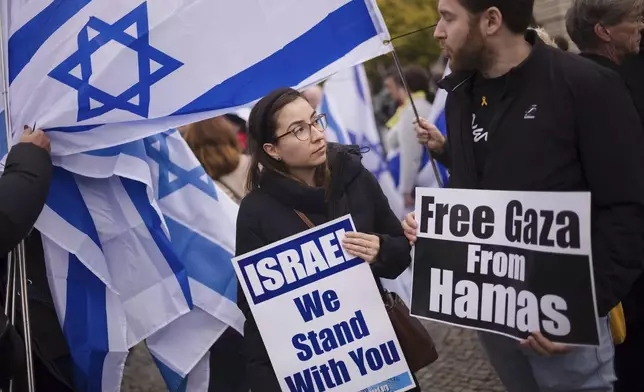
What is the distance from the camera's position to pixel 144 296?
292cm

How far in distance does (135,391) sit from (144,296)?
6.93ft

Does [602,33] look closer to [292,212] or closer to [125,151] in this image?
[292,212]

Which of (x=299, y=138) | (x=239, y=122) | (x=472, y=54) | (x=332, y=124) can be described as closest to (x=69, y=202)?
(x=299, y=138)

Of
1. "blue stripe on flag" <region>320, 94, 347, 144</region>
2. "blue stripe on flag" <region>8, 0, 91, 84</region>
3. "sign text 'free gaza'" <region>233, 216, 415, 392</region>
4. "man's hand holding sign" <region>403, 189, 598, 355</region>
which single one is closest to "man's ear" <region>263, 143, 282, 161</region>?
"sign text 'free gaza'" <region>233, 216, 415, 392</region>

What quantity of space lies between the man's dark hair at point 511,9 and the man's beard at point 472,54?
2.0 inches

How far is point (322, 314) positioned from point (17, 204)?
103 cm

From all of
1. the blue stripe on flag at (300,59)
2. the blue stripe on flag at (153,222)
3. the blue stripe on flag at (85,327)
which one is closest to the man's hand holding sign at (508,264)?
the blue stripe on flag at (300,59)

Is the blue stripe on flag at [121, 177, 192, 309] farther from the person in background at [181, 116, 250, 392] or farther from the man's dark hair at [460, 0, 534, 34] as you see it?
the man's dark hair at [460, 0, 534, 34]

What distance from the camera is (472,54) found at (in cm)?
197

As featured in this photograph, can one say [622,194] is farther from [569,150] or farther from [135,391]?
[135,391]

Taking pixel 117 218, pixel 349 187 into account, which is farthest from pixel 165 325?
pixel 349 187

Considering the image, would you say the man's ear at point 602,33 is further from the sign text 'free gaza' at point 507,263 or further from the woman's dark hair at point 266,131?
the woman's dark hair at point 266,131

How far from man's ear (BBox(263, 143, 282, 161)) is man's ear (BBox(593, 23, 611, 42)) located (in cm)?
113

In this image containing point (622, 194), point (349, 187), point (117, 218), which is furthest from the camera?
point (117, 218)
